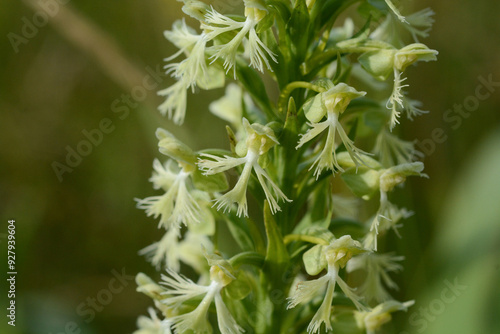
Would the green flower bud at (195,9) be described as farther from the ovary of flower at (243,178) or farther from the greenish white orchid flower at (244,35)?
the ovary of flower at (243,178)

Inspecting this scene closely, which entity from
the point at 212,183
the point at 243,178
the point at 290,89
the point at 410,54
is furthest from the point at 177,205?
the point at 410,54

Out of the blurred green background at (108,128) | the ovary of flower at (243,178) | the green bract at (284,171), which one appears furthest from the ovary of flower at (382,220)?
the blurred green background at (108,128)

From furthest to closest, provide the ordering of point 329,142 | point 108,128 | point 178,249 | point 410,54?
1. point 108,128
2. point 178,249
3. point 410,54
4. point 329,142

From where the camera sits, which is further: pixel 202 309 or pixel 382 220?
pixel 382 220

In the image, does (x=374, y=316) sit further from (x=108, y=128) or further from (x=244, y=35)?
(x=108, y=128)

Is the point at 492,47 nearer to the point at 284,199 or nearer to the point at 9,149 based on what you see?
the point at 284,199

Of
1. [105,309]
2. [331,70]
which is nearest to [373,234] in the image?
[331,70]

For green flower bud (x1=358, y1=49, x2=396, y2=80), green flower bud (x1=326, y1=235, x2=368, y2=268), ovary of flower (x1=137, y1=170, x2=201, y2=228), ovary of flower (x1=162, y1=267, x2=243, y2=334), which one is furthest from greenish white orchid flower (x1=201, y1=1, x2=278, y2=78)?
ovary of flower (x1=162, y1=267, x2=243, y2=334)

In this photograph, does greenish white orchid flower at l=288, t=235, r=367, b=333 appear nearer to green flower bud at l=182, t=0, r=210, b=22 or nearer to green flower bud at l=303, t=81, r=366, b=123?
green flower bud at l=303, t=81, r=366, b=123
